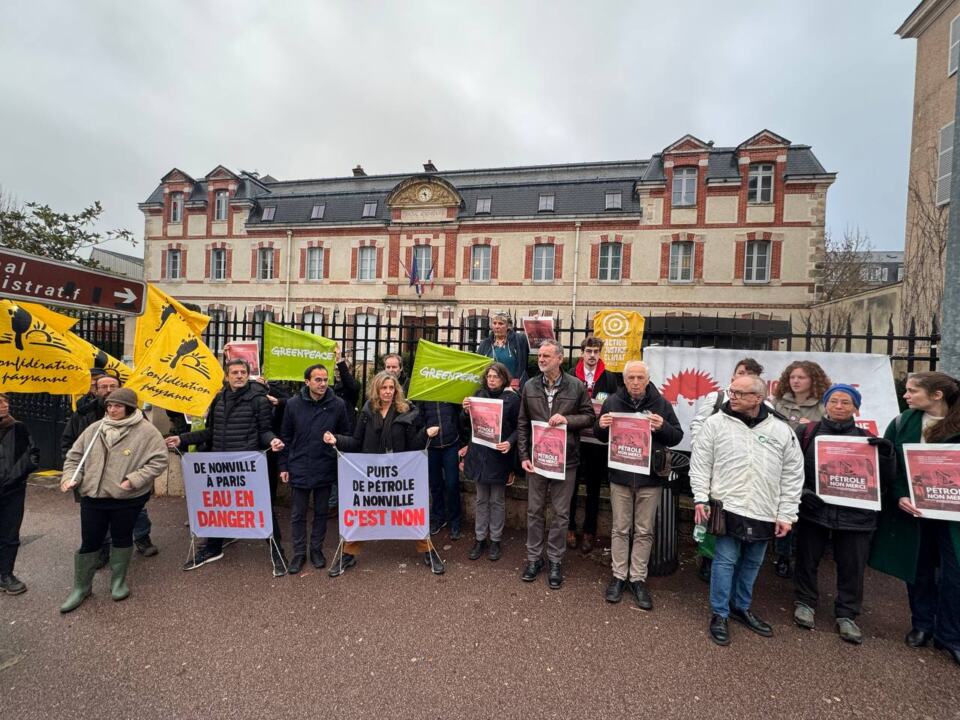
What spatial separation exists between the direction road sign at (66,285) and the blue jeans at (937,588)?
764cm

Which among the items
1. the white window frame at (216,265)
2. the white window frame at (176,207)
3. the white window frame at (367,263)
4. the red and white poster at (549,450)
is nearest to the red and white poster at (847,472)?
the red and white poster at (549,450)

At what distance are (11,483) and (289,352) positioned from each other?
8.71ft

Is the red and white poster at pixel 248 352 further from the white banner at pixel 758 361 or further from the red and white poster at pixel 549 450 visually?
the white banner at pixel 758 361

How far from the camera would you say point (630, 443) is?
3.90 metres

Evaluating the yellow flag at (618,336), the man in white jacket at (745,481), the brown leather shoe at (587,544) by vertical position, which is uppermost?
the yellow flag at (618,336)

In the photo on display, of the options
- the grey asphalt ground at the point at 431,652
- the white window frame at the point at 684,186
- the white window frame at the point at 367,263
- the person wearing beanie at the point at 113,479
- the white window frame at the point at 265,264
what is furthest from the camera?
the white window frame at the point at 265,264

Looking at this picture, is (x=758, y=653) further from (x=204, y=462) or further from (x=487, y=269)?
(x=487, y=269)

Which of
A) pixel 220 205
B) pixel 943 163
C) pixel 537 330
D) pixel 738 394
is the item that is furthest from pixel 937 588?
pixel 220 205

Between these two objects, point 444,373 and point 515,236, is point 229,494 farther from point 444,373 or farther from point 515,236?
point 515,236

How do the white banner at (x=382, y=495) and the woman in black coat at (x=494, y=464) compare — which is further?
the woman in black coat at (x=494, y=464)

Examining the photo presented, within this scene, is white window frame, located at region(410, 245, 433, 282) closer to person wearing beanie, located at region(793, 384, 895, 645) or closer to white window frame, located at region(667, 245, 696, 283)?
white window frame, located at region(667, 245, 696, 283)

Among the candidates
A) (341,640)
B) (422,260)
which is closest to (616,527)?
(341,640)

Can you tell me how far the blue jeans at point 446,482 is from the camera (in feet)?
16.8

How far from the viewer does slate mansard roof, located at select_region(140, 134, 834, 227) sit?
21.9 metres
